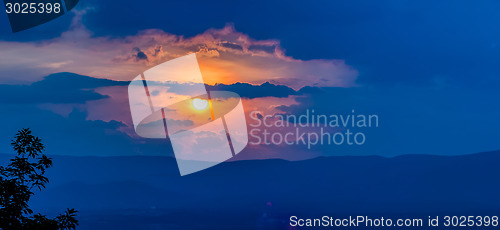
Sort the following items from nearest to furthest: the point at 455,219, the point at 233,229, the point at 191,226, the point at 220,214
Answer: the point at 455,219 → the point at 233,229 → the point at 191,226 → the point at 220,214

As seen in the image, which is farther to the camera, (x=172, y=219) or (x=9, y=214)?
(x=172, y=219)

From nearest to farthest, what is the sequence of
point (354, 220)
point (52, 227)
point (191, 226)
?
point (52, 227), point (354, 220), point (191, 226)

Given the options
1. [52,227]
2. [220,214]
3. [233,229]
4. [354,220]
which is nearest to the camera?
[52,227]

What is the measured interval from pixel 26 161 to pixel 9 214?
154 centimetres

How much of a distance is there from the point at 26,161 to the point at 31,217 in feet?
5.29

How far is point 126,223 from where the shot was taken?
517 ft

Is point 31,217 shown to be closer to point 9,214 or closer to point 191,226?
point 9,214

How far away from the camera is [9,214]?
45.1 feet

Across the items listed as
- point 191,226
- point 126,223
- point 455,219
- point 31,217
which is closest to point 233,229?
point 191,226

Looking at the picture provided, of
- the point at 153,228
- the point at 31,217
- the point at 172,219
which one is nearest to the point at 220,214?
the point at 172,219

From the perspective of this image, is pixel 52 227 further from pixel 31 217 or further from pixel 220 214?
pixel 220 214

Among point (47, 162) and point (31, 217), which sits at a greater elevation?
point (47, 162)

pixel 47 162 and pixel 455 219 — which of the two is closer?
pixel 47 162

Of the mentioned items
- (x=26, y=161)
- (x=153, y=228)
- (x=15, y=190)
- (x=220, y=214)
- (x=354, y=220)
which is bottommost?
(x=15, y=190)
